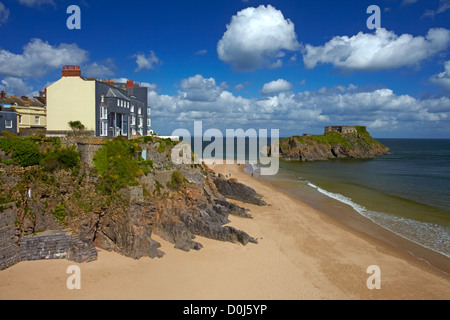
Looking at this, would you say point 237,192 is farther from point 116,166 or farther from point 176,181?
point 116,166

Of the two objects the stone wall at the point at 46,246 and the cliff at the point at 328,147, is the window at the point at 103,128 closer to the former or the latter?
the stone wall at the point at 46,246

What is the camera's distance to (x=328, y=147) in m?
94.2

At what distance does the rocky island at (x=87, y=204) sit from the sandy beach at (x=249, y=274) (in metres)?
0.69

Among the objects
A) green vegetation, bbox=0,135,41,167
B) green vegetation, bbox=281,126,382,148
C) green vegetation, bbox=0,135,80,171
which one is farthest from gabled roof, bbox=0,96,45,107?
green vegetation, bbox=281,126,382,148

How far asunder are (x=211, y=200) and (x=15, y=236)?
1360 cm

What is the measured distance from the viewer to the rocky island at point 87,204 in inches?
562

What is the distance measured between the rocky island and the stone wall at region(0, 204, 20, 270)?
0.14 feet

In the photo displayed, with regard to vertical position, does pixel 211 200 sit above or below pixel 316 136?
below

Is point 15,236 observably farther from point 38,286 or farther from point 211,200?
point 211,200

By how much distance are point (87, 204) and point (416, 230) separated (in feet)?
78.5

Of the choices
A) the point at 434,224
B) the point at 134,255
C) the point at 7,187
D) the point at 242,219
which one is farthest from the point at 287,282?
the point at 434,224

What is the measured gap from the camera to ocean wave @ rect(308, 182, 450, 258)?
769 inches

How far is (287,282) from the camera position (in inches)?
550

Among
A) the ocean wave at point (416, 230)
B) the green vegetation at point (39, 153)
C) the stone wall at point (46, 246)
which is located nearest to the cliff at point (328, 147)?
the ocean wave at point (416, 230)
